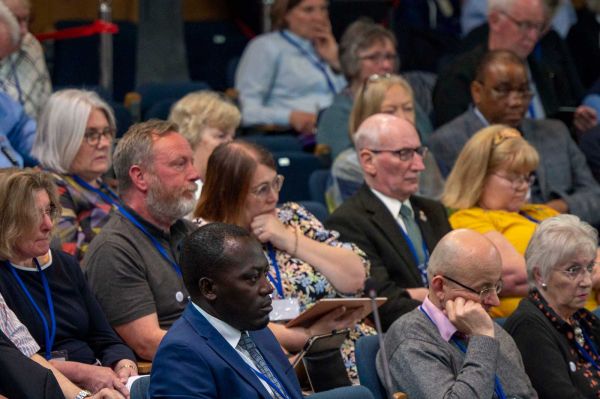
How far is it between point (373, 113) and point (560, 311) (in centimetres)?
163

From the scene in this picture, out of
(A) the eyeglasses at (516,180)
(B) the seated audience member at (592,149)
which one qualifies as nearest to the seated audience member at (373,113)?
(A) the eyeglasses at (516,180)

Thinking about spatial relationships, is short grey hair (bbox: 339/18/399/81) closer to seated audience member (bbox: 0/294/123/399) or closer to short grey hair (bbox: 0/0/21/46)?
short grey hair (bbox: 0/0/21/46)

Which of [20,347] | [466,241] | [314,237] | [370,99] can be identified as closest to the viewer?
[20,347]

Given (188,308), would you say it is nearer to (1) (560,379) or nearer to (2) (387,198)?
(1) (560,379)

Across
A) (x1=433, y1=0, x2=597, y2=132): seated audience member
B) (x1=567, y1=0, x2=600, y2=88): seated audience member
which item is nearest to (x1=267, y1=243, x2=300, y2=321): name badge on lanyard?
(x1=433, y1=0, x2=597, y2=132): seated audience member

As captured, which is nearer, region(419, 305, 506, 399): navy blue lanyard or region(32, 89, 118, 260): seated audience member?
region(419, 305, 506, 399): navy blue lanyard

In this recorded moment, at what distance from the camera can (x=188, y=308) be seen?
10.4 ft

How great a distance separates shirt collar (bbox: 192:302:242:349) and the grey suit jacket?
268 centimetres

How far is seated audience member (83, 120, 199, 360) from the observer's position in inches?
153

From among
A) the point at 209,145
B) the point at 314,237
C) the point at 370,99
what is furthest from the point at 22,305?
the point at 370,99

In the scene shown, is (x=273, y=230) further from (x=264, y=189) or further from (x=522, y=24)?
(x=522, y=24)

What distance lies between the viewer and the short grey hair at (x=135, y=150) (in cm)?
412

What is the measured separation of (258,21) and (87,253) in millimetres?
3945

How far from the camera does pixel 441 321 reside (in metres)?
3.69
